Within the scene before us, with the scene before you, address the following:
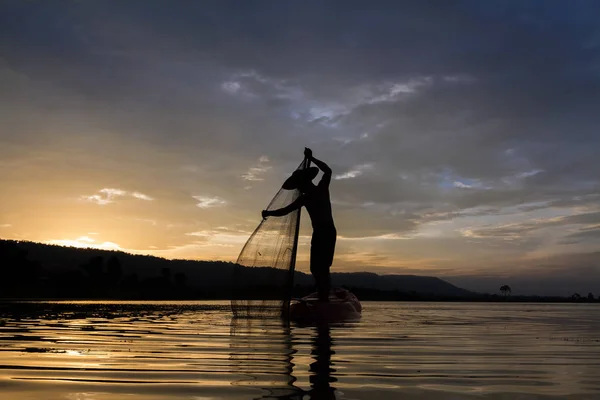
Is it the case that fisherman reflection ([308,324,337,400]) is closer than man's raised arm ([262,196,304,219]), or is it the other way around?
fisherman reflection ([308,324,337,400])

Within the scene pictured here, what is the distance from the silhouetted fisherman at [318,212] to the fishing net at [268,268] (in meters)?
0.31

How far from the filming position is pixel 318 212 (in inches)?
617

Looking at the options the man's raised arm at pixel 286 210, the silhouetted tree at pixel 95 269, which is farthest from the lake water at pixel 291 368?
the silhouetted tree at pixel 95 269

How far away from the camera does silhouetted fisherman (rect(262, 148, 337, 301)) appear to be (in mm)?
15289

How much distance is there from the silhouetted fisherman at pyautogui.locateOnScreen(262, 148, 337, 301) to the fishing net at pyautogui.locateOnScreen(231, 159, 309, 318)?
1.00 feet

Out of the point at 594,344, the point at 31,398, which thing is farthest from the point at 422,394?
the point at 594,344

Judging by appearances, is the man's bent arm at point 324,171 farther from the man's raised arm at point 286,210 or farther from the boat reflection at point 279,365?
the boat reflection at point 279,365

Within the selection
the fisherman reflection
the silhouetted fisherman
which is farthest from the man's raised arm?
the fisherman reflection

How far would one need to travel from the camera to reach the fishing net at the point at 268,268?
14.4m

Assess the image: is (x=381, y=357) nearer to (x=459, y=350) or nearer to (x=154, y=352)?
(x=459, y=350)

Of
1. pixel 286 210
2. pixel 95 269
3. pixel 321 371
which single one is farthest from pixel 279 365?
pixel 95 269

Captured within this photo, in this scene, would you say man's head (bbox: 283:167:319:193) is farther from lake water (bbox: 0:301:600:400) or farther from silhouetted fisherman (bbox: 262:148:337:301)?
lake water (bbox: 0:301:600:400)

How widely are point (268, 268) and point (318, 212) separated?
6.96 ft

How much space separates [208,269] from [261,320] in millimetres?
159846
